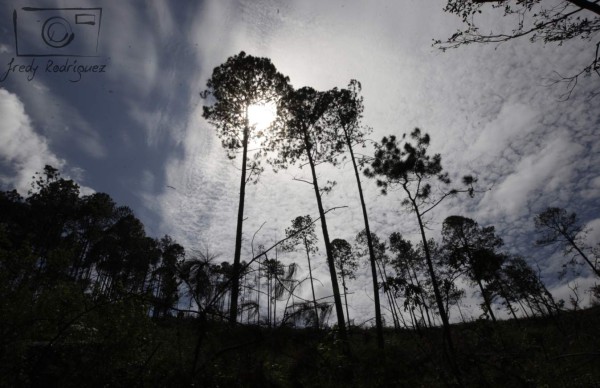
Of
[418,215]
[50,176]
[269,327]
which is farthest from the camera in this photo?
[50,176]

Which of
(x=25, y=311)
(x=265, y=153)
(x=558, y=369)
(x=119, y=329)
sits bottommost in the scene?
(x=558, y=369)

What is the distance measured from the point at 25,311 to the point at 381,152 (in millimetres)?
17228

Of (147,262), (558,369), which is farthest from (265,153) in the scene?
(147,262)

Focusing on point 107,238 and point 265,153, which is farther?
point 107,238

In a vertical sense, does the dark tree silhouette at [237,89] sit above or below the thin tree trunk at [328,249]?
above

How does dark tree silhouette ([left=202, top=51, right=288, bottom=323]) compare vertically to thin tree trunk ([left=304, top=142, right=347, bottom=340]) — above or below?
above

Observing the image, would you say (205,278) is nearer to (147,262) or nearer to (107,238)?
(107,238)

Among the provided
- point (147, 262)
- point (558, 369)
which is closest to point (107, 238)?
point (147, 262)

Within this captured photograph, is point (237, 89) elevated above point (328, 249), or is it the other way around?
point (237, 89)

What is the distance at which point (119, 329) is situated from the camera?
4.83 m

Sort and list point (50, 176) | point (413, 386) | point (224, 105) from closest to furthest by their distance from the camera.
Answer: point (413, 386), point (224, 105), point (50, 176)

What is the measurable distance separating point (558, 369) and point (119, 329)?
1324 centimetres

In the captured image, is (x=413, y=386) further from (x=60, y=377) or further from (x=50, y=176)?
(x=50, y=176)

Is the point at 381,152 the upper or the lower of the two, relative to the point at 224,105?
lower
